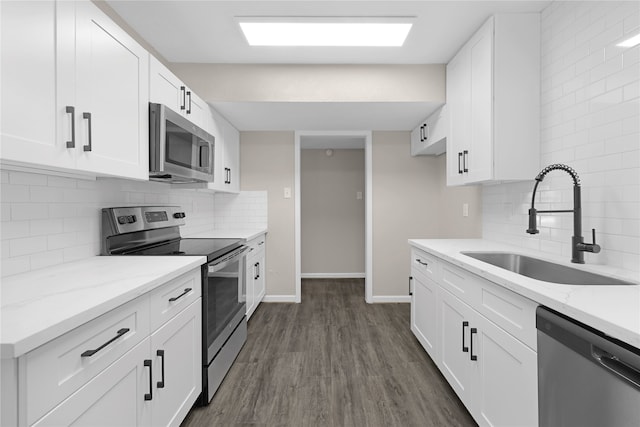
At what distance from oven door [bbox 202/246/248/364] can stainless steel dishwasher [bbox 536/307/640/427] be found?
5.19ft

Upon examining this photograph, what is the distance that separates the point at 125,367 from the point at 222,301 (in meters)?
0.98

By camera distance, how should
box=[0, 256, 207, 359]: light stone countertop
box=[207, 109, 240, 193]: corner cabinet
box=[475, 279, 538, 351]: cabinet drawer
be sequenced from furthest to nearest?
box=[207, 109, 240, 193]: corner cabinet, box=[475, 279, 538, 351]: cabinet drawer, box=[0, 256, 207, 359]: light stone countertop

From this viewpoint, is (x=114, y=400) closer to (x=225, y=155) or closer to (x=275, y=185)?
(x=225, y=155)

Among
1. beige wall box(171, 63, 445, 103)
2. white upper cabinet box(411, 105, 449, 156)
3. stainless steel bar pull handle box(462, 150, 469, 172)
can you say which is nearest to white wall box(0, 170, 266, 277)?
beige wall box(171, 63, 445, 103)

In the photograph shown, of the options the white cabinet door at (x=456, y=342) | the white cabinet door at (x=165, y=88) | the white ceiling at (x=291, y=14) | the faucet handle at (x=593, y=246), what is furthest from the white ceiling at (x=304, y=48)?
the white cabinet door at (x=456, y=342)

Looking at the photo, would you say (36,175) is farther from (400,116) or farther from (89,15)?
(400,116)

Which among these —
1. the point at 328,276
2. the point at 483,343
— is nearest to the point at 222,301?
the point at 483,343

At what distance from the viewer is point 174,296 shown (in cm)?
150

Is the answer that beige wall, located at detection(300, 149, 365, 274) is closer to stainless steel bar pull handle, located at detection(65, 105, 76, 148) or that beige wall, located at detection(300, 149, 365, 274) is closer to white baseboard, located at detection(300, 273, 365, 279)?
white baseboard, located at detection(300, 273, 365, 279)

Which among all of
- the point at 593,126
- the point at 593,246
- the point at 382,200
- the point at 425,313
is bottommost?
the point at 425,313

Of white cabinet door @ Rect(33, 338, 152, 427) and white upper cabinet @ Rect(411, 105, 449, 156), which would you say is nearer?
white cabinet door @ Rect(33, 338, 152, 427)

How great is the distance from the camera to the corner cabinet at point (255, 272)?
123 inches

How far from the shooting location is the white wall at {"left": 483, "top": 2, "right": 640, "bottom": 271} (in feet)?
4.79

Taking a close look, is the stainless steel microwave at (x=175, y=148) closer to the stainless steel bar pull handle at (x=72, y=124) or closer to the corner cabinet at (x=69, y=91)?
the corner cabinet at (x=69, y=91)
